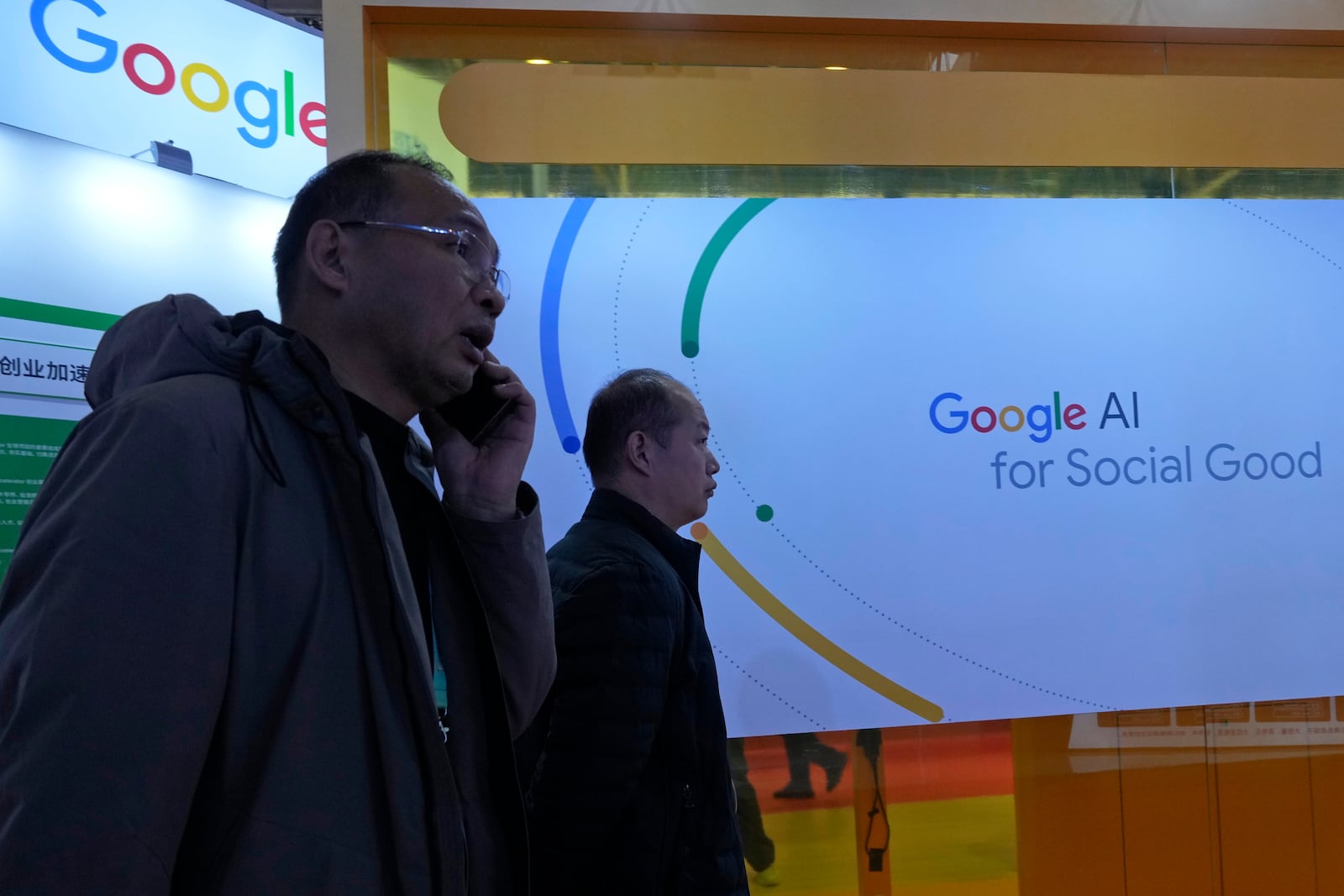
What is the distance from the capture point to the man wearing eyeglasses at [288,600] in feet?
3.23

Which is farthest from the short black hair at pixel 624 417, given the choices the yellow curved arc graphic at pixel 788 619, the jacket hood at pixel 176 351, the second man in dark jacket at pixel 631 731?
the jacket hood at pixel 176 351

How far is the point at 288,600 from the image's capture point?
1.14 meters

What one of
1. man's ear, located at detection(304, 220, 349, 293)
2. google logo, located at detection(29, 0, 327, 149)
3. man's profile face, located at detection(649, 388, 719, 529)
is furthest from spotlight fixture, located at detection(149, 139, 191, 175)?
man's ear, located at detection(304, 220, 349, 293)

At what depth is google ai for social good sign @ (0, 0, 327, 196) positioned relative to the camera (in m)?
3.54

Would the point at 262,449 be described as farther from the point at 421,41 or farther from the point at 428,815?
the point at 421,41

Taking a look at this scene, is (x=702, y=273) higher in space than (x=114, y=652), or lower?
higher

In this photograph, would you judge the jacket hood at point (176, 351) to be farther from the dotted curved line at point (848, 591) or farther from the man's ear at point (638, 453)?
the dotted curved line at point (848, 591)

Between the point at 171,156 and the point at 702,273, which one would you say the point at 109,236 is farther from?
the point at 702,273

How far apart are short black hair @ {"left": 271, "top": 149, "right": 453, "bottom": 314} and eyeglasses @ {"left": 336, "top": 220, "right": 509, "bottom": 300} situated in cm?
2

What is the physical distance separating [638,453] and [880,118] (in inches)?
55.6

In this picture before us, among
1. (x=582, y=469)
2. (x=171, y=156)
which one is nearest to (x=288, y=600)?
(x=582, y=469)

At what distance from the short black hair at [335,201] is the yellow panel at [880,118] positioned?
152cm

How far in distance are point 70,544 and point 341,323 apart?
18.7 inches

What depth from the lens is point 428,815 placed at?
118cm
